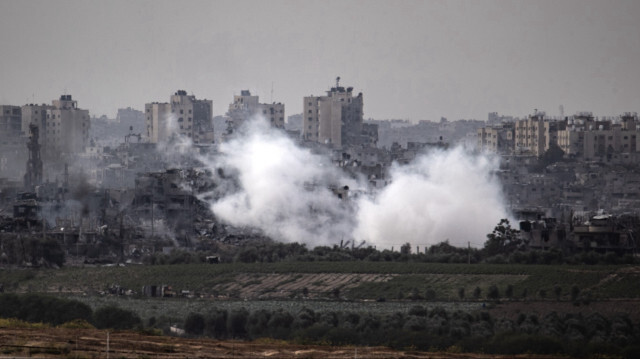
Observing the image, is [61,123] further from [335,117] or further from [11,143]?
[335,117]

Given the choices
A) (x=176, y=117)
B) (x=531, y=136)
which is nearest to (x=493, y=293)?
(x=531, y=136)

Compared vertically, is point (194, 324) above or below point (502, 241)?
below

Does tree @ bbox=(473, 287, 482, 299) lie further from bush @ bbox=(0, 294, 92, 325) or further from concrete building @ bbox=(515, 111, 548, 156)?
concrete building @ bbox=(515, 111, 548, 156)

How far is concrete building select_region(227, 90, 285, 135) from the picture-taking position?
165000 mm

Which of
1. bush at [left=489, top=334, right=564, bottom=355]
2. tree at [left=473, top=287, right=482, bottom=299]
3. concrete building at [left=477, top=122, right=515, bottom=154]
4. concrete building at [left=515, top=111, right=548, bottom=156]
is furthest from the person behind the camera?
concrete building at [left=477, top=122, right=515, bottom=154]

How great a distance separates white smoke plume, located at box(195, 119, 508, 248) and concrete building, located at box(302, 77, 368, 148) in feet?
175

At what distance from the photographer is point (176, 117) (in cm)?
16900

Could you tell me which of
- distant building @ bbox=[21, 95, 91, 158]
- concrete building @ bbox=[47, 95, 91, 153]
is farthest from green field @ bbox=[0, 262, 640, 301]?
concrete building @ bbox=[47, 95, 91, 153]

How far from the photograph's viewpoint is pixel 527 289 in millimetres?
67000

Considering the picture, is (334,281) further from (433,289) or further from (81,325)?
(81,325)

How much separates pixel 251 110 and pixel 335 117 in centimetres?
993

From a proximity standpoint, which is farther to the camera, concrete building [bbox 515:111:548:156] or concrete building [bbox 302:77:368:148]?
concrete building [bbox 302:77:368:148]

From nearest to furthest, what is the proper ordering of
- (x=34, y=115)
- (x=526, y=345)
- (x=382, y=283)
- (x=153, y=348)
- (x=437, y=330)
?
(x=153, y=348), (x=526, y=345), (x=437, y=330), (x=382, y=283), (x=34, y=115)

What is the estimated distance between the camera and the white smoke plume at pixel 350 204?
88.2 meters
